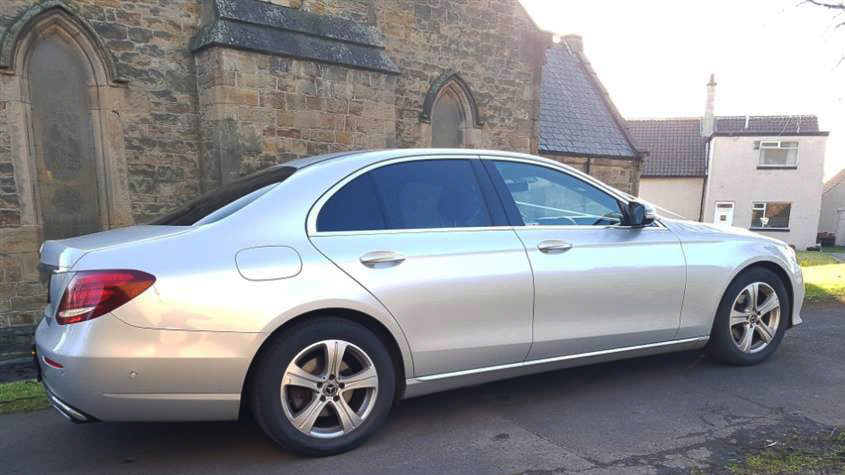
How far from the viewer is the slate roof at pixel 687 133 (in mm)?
28634

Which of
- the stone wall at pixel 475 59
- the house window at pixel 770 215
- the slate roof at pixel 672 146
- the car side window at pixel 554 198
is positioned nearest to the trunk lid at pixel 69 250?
the car side window at pixel 554 198

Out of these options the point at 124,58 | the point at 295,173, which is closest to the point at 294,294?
the point at 295,173

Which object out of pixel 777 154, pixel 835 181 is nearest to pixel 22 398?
pixel 777 154

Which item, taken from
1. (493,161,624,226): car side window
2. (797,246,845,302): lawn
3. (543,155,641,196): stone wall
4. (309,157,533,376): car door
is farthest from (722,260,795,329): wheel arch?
(543,155,641,196): stone wall

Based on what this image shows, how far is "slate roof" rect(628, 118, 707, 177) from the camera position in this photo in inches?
1177

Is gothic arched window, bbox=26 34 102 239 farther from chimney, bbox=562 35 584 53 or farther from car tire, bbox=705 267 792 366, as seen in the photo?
chimney, bbox=562 35 584 53

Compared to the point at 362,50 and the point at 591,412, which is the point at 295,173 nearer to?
the point at 591,412

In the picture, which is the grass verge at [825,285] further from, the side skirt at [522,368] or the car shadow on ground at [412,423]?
the side skirt at [522,368]

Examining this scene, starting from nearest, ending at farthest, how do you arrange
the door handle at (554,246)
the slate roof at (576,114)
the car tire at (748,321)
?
the door handle at (554,246)
the car tire at (748,321)
the slate roof at (576,114)

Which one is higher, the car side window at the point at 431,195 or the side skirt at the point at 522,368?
the car side window at the point at 431,195

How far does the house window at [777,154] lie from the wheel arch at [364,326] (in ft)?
105

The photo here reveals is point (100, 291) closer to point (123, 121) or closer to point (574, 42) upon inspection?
point (123, 121)

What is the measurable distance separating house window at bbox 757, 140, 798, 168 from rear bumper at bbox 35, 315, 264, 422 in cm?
3270

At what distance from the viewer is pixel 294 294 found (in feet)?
8.95
